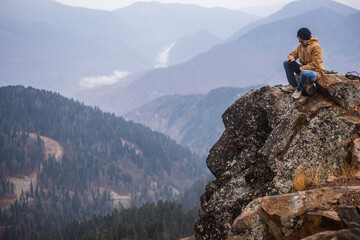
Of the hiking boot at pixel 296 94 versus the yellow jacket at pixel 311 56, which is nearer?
the yellow jacket at pixel 311 56

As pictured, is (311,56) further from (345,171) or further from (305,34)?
(345,171)

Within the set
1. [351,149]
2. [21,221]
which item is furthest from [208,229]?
[21,221]

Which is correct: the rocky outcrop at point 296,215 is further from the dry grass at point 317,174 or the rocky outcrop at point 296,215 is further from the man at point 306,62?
the man at point 306,62

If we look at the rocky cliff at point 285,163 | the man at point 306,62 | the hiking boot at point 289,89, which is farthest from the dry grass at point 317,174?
the hiking boot at point 289,89

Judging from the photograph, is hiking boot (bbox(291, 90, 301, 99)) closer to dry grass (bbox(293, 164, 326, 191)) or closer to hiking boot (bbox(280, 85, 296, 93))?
hiking boot (bbox(280, 85, 296, 93))

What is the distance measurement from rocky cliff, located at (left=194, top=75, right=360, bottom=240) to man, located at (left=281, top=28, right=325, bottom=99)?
18.1 inches

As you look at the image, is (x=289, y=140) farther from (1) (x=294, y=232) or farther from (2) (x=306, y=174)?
(1) (x=294, y=232)

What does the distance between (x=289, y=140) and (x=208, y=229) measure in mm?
5294

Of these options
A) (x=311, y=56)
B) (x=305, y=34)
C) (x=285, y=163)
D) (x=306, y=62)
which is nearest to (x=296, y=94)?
(x=306, y=62)

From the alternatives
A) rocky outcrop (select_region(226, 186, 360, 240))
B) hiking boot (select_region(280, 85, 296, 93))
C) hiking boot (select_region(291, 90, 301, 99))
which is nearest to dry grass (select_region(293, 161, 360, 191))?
rocky outcrop (select_region(226, 186, 360, 240))

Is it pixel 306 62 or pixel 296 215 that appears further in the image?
pixel 306 62

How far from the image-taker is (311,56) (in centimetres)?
1789

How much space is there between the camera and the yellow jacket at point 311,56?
57.2 feet

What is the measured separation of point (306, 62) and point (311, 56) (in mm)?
507
